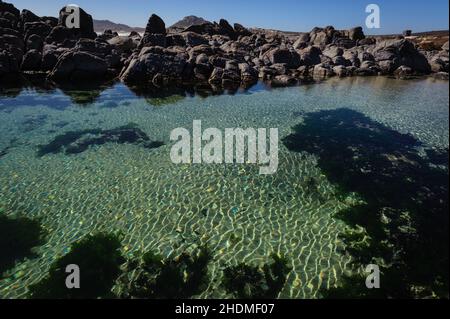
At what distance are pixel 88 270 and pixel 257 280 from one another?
5425mm

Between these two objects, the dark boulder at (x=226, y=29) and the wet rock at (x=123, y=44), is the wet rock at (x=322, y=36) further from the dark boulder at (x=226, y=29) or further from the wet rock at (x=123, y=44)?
the wet rock at (x=123, y=44)

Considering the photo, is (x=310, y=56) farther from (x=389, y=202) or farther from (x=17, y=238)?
(x=17, y=238)

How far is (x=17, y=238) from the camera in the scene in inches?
415

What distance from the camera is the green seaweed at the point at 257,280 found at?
845 centimetres

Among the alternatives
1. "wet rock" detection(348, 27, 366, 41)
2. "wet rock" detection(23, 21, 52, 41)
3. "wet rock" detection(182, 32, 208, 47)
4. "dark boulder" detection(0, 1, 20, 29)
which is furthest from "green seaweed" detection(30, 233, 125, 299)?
"wet rock" detection(348, 27, 366, 41)

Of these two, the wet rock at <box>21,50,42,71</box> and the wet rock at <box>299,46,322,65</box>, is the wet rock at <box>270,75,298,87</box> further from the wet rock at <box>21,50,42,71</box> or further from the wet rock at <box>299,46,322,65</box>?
the wet rock at <box>21,50,42,71</box>

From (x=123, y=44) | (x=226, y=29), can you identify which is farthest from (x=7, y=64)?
(x=226, y=29)

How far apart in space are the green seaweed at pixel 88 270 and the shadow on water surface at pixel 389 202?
6718 mm

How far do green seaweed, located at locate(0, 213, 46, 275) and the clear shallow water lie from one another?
35 centimetres

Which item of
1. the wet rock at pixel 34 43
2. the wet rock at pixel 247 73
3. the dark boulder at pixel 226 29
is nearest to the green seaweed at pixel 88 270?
the wet rock at pixel 247 73

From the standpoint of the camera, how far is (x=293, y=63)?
47250 mm
